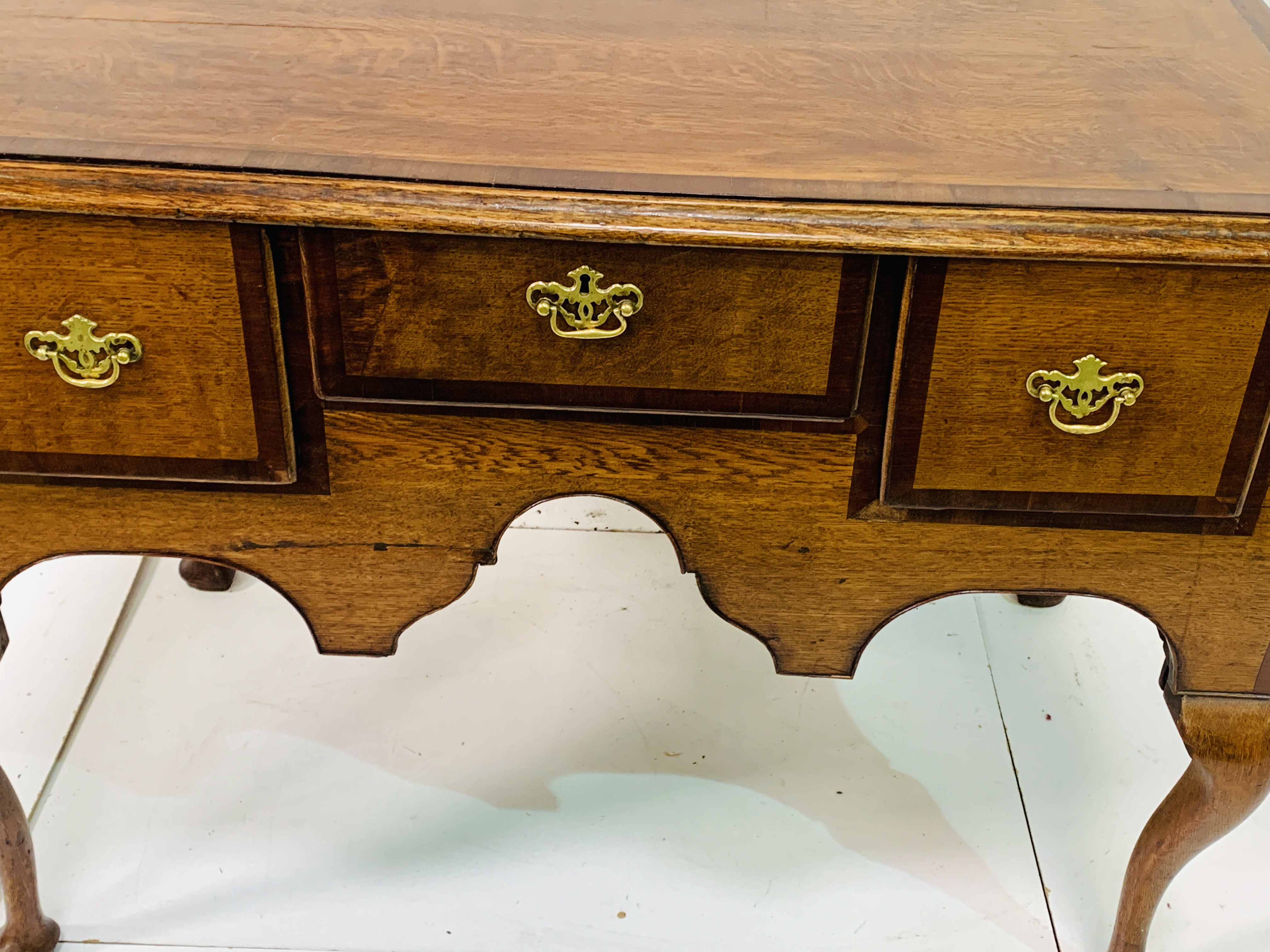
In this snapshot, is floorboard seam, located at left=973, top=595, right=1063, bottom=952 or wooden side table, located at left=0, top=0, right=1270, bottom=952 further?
floorboard seam, located at left=973, top=595, right=1063, bottom=952

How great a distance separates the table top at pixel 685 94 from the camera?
0.78 metres

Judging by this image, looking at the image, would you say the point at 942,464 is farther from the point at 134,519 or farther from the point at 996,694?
the point at 996,694

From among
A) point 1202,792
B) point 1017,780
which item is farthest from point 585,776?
point 1202,792

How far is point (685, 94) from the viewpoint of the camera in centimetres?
88

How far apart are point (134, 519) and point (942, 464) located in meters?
0.53

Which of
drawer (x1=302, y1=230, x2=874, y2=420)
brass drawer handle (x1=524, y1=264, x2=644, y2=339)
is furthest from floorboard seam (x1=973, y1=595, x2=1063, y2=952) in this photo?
brass drawer handle (x1=524, y1=264, x2=644, y2=339)

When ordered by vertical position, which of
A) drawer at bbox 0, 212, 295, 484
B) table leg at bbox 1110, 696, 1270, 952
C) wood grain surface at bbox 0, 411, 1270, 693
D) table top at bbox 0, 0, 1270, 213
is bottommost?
table leg at bbox 1110, 696, 1270, 952

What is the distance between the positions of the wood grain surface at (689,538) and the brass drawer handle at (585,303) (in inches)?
3.0

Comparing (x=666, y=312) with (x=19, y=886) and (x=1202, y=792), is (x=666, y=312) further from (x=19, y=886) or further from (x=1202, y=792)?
(x=19, y=886)

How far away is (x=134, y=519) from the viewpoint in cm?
90

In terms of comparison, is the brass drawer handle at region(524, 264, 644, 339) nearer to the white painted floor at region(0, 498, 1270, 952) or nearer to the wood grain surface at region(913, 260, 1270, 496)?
the wood grain surface at region(913, 260, 1270, 496)

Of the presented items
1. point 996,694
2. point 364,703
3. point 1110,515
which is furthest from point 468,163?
point 996,694

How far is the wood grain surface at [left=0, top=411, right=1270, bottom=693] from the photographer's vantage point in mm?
861

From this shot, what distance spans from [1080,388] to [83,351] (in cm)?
59
